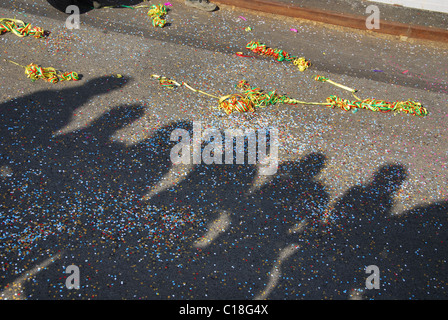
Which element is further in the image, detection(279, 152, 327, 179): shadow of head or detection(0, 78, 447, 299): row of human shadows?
detection(279, 152, 327, 179): shadow of head

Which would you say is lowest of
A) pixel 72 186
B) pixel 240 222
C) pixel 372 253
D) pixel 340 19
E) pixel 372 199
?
pixel 372 253

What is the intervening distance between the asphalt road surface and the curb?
730 millimetres

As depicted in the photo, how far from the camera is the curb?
5.95 metres

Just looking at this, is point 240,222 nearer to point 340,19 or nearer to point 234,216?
point 234,216

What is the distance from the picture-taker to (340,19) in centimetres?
604

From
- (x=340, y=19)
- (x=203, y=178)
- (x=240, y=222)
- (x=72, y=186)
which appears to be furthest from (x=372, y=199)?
(x=340, y=19)

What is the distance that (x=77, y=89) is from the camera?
4.43 meters

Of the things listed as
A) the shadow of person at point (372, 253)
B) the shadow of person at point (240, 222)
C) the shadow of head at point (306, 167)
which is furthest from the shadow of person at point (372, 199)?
the shadow of head at point (306, 167)

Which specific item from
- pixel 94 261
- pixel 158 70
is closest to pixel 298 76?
pixel 158 70

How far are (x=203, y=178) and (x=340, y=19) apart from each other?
3909 millimetres

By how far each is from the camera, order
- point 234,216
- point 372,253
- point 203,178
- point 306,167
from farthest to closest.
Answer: point 306,167 → point 203,178 → point 234,216 → point 372,253

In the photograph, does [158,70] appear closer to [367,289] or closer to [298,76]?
[298,76]

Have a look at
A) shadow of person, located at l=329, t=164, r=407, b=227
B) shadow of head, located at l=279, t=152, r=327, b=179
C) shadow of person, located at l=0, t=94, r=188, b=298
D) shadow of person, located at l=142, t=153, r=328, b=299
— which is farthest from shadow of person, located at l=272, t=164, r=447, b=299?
shadow of person, located at l=0, t=94, r=188, b=298

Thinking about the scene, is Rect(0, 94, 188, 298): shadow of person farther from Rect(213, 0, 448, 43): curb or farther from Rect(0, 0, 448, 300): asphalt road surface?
Rect(213, 0, 448, 43): curb
